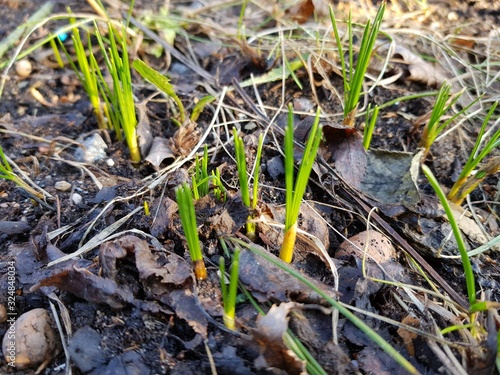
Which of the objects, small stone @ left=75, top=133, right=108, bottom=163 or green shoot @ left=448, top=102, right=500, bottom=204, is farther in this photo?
small stone @ left=75, top=133, right=108, bottom=163

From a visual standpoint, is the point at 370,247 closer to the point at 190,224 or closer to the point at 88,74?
the point at 190,224

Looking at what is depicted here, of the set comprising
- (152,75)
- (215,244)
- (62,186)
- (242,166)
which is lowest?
(215,244)

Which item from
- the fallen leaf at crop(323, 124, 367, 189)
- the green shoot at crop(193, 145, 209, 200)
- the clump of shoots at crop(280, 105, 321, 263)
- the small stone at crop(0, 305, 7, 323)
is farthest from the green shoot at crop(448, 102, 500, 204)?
the small stone at crop(0, 305, 7, 323)

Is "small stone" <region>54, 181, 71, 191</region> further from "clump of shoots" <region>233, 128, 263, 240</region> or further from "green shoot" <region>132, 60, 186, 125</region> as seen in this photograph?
"clump of shoots" <region>233, 128, 263, 240</region>

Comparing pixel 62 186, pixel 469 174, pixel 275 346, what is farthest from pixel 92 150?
pixel 469 174

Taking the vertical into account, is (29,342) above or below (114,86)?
below

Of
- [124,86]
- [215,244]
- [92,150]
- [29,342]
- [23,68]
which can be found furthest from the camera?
[23,68]
